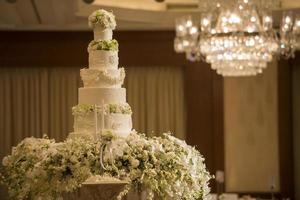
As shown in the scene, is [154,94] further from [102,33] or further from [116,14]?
[102,33]

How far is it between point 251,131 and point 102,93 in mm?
7388

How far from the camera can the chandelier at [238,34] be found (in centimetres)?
857

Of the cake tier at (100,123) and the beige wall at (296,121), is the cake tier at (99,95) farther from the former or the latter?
the beige wall at (296,121)

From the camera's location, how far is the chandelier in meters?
8.57

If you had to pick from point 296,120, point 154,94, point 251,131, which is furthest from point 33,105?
point 296,120

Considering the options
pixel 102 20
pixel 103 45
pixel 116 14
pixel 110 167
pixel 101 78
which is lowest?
pixel 110 167

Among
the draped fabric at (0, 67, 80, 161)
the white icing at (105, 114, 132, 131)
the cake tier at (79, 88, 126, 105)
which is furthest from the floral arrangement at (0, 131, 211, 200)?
the draped fabric at (0, 67, 80, 161)

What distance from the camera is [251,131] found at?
44.1ft

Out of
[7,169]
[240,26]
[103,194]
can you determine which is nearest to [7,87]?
[240,26]

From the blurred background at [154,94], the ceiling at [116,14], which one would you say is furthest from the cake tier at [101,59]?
the blurred background at [154,94]

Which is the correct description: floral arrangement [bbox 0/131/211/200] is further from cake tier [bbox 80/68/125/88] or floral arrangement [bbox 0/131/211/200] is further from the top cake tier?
the top cake tier

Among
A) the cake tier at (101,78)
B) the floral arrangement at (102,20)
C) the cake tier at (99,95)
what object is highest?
the floral arrangement at (102,20)

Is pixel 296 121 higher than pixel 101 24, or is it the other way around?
pixel 101 24

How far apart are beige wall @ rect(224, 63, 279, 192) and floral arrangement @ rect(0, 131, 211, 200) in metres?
7.15
